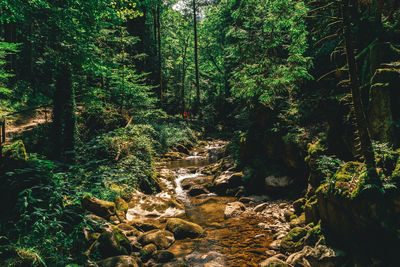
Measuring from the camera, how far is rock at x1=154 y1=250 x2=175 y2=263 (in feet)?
16.1

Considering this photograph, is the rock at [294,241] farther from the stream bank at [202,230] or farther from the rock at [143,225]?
the rock at [143,225]

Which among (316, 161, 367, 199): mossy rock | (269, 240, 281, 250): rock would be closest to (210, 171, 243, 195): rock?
(269, 240, 281, 250): rock

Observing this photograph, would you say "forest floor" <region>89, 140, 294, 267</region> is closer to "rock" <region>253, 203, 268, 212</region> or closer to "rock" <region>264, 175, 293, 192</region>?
"rock" <region>253, 203, 268, 212</region>

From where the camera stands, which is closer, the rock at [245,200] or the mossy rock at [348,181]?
→ the mossy rock at [348,181]

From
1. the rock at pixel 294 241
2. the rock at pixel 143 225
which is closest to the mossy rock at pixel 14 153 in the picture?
the rock at pixel 143 225

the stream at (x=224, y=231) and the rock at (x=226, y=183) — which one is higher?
the rock at (x=226, y=183)

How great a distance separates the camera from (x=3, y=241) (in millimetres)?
3182

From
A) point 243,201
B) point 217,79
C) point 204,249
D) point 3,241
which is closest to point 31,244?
point 3,241

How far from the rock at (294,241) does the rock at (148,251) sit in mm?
3210

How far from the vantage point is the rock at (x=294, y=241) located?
15.7 ft

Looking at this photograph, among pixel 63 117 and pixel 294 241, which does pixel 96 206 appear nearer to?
pixel 63 117

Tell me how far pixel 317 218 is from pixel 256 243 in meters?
1.70

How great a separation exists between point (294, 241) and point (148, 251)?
359cm

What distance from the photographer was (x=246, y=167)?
9.79 metres
